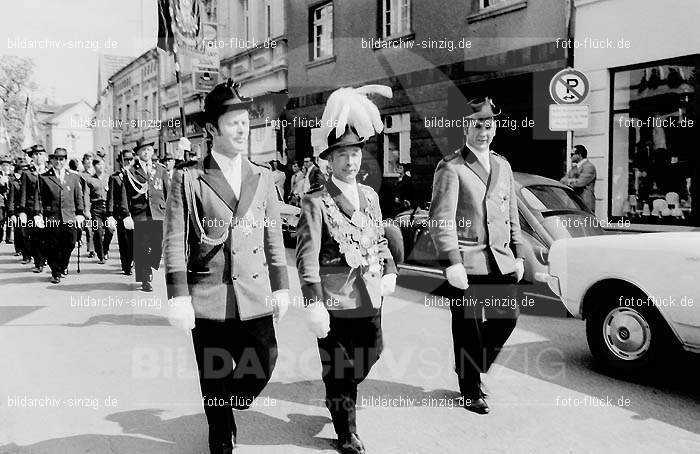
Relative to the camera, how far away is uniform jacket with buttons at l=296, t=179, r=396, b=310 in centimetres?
397

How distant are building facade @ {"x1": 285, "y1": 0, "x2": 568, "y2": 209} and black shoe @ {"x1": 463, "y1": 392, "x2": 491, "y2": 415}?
10.4 m

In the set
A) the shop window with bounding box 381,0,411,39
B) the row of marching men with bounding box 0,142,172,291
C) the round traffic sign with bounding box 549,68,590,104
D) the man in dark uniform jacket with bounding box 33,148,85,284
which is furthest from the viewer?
the shop window with bounding box 381,0,411,39

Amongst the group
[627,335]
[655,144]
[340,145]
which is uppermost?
[655,144]

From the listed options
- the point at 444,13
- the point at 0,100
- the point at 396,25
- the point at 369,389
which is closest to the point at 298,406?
the point at 369,389

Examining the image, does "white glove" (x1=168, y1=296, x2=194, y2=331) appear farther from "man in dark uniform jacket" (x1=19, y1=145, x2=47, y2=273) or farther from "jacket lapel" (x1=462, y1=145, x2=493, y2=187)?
"man in dark uniform jacket" (x1=19, y1=145, x2=47, y2=273)

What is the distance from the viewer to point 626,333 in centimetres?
539

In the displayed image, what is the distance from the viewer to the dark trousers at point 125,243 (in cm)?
1051

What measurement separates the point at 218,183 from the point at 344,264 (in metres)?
0.86

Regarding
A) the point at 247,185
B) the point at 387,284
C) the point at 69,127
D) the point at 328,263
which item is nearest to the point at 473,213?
the point at 387,284

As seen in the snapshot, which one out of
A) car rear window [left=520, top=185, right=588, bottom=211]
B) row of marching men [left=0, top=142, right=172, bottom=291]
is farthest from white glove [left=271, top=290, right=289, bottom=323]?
row of marching men [left=0, top=142, right=172, bottom=291]

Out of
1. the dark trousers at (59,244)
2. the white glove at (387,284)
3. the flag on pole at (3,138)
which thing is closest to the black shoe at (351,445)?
the white glove at (387,284)

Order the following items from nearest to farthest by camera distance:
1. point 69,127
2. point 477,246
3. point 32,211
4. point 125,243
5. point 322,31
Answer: point 477,246, point 125,243, point 32,211, point 322,31, point 69,127

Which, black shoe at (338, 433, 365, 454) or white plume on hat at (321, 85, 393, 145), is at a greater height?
white plume on hat at (321, 85, 393, 145)

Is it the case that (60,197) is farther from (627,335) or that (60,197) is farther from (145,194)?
(627,335)
